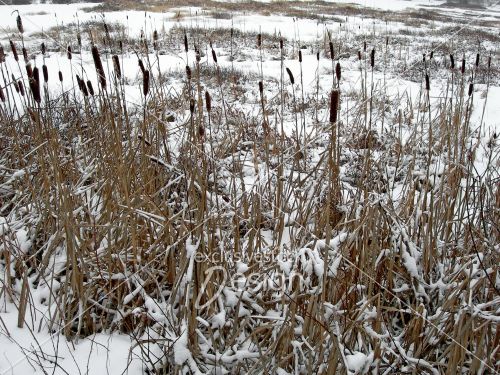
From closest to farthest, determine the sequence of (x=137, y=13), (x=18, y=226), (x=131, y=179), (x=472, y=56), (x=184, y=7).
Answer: (x=18, y=226) < (x=131, y=179) < (x=472, y=56) < (x=137, y=13) < (x=184, y=7)

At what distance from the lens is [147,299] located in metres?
1.35

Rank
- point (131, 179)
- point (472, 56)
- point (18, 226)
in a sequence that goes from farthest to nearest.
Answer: point (472, 56) < point (131, 179) < point (18, 226)

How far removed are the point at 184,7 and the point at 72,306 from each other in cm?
1998

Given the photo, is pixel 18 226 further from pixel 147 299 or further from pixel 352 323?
pixel 352 323

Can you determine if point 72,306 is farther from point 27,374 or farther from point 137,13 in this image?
point 137,13

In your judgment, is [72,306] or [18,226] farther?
[18,226]

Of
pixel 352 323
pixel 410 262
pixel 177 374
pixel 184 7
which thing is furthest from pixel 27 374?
pixel 184 7

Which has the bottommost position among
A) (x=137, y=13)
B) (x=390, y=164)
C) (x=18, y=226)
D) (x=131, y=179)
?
(x=390, y=164)

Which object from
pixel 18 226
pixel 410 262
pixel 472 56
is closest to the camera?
pixel 410 262

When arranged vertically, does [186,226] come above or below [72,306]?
above

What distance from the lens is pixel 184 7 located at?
19.2 m

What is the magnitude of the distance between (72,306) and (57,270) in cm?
22

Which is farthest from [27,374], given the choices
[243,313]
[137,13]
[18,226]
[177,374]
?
[137,13]

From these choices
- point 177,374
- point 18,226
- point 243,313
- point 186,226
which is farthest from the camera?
point 18,226
